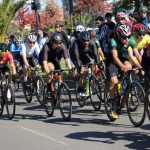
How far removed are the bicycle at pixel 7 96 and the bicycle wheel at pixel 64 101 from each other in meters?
1.08

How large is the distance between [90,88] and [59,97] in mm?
1193

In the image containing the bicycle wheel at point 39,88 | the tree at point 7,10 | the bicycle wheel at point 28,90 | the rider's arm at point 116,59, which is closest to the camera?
the rider's arm at point 116,59

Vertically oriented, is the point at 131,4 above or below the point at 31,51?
above

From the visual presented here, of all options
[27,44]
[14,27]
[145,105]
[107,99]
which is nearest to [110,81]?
[107,99]

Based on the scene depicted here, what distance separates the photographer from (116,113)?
9305 millimetres

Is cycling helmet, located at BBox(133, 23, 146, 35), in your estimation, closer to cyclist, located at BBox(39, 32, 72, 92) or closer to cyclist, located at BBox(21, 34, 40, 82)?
cyclist, located at BBox(39, 32, 72, 92)

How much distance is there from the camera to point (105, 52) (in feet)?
38.8

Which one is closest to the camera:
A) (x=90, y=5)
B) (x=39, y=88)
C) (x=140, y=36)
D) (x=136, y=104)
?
(x=136, y=104)

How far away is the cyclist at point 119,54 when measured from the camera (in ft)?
29.3

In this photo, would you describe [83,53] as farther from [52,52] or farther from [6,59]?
[6,59]

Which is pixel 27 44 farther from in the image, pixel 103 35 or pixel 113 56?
pixel 113 56

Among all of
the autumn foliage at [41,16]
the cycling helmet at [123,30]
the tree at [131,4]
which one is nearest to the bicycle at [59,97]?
the cycling helmet at [123,30]

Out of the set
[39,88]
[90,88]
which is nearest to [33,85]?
[39,88]

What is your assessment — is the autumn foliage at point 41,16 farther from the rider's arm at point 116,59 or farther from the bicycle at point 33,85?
the rider's arm at point 116,59
